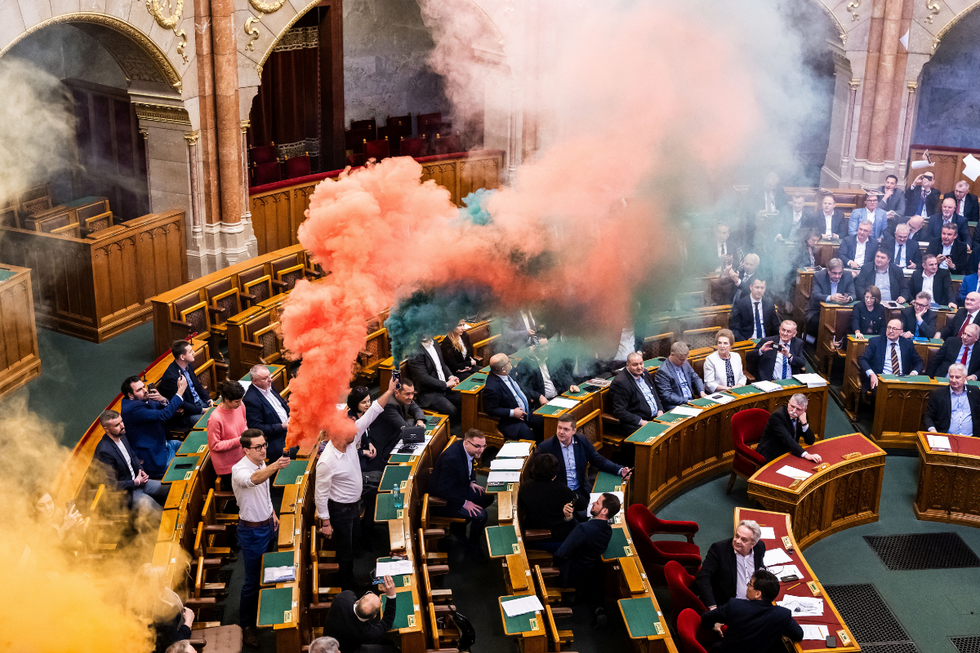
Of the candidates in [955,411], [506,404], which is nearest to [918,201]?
[955,411]

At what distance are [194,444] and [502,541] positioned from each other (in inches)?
114

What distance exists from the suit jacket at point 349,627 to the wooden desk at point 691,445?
142 inches

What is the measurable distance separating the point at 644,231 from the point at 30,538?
641 cm

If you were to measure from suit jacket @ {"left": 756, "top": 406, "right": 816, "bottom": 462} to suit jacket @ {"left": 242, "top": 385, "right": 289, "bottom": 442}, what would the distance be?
14.7 ft

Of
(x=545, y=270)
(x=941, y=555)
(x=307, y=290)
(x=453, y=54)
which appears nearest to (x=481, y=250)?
(x=545, y=270)

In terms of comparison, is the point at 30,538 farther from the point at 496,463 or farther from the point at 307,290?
the point at 496,463

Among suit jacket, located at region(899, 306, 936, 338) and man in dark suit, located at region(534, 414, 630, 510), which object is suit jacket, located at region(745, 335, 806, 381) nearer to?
suit jacket, located at region(899, 306, 936, 338)

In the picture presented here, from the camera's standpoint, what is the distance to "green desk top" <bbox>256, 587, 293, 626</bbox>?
6859 mm

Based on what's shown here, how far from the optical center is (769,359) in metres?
11.4

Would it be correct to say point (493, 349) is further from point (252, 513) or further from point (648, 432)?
point (252, 513)

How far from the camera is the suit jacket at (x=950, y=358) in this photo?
11.2 metres

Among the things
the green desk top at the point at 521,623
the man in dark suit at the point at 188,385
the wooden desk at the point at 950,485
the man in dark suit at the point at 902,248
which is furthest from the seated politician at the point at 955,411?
the man in dark suit at the point at 188,385

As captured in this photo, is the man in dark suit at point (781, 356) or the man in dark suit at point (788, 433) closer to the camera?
the man in dark suit at point (788, 433)

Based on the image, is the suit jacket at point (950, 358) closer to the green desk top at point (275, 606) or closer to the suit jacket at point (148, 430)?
the green desk top at point (275, 606)
